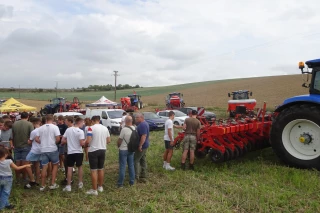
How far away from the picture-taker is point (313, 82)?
21.0 ft

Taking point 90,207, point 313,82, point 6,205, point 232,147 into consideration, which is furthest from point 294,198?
point 6,205

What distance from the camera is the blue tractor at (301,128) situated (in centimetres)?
612

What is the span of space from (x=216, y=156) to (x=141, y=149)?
1.78 meters

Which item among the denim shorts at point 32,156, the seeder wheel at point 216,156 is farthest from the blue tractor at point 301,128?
the denim shorts at point 32,156

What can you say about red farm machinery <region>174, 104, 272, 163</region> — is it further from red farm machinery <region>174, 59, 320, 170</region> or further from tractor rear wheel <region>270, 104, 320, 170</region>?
tractor rear wheel <region>270, 104, 320, 170</region>

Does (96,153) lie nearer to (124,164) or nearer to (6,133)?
(124,164)

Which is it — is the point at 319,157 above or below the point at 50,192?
above

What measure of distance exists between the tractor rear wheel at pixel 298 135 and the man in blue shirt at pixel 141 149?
2881 mm

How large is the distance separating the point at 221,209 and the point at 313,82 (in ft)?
12.2

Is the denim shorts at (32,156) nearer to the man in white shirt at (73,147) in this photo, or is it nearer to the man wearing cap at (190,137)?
the man in white shirt at (73,147)

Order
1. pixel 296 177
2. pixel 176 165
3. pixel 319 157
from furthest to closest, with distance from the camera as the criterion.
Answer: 1. pixel 176 165
2. pixel 319 157
3. pixel 296 177

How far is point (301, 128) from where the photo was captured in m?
6.38

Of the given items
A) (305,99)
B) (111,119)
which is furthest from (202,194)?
(111,119)

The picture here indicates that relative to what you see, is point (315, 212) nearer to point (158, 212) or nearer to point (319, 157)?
point (319, 157)
